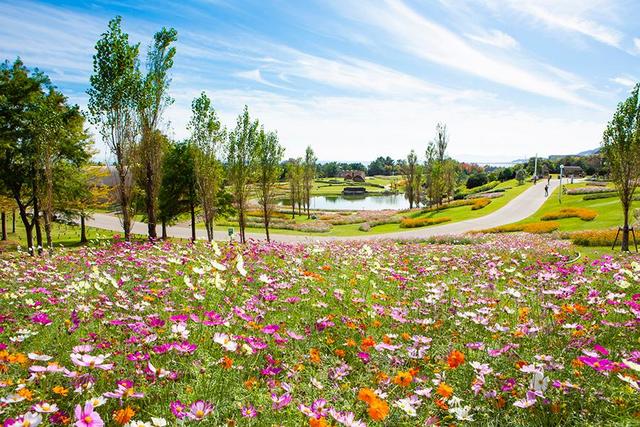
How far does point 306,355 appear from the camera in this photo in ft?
12.5

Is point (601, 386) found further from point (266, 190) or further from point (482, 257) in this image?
point (266, 190)

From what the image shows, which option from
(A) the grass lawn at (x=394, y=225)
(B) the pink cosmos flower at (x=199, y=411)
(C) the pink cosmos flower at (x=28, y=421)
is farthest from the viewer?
(A) the grass lawn at (x=394, y=225)

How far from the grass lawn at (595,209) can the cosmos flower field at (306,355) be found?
992 inches

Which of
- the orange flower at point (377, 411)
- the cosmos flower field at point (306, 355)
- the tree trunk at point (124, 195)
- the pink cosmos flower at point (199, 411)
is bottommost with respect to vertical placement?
the cosmos flower field at point (306, 355)

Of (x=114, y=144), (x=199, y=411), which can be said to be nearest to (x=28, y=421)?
(x=199, y=411)

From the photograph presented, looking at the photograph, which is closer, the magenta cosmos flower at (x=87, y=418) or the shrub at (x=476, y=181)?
the magenta cosmos flower at (x=87, y=418)

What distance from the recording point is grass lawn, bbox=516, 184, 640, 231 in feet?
88.9

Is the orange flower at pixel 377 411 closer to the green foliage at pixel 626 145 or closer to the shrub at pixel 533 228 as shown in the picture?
the green foliage at pixel 626 145

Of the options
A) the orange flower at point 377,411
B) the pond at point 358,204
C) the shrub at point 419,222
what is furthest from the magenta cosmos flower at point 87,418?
the pond at point 358,204

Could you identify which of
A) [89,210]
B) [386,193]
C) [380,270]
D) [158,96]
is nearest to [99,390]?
[380,270]

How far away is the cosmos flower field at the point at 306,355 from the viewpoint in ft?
8.59

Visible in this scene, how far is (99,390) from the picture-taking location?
289cm

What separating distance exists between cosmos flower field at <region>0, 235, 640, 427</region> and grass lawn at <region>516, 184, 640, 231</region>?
2520 centimetres

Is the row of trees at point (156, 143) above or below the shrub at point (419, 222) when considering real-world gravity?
above
